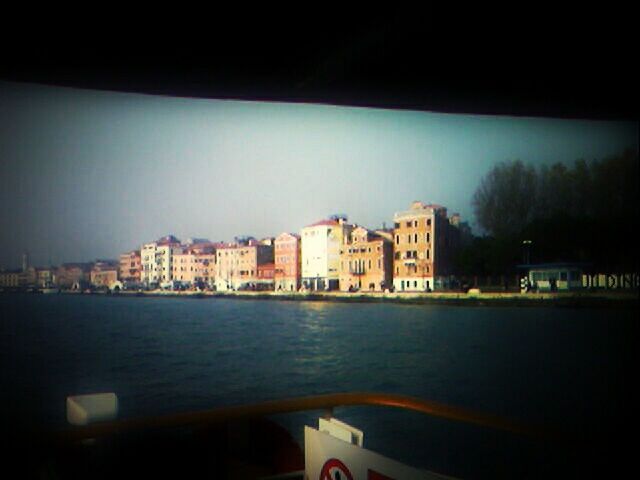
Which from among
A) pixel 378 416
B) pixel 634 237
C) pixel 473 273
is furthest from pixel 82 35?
pixel 634 237

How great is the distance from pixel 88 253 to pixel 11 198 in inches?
27.7

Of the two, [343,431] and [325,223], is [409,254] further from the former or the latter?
[343,431]

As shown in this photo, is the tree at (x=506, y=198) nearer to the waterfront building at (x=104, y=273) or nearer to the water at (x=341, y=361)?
the water at (x=341, y=361)

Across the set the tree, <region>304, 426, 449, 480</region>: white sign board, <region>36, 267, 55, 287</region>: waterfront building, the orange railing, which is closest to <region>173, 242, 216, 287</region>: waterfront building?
<region>36, 267, 55, 287</region>: waterfront building

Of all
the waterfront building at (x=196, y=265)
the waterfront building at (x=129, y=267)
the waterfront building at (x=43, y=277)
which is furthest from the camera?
the waterfront building at (x=196, y=265)

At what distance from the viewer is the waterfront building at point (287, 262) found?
14.7 feet

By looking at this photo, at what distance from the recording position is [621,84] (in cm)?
404

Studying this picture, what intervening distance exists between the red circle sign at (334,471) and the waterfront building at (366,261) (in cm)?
343

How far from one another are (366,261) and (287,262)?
2.22 ft

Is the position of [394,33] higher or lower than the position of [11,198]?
higher

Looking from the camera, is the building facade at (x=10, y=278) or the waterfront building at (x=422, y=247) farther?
the waterfront building at (x=422, y=247)

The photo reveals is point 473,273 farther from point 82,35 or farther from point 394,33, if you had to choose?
point 82,35

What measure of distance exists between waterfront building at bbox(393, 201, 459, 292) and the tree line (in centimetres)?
20

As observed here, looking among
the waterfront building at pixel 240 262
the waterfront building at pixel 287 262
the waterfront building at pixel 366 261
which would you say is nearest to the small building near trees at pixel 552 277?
the waterfront building at pixel 366 261
